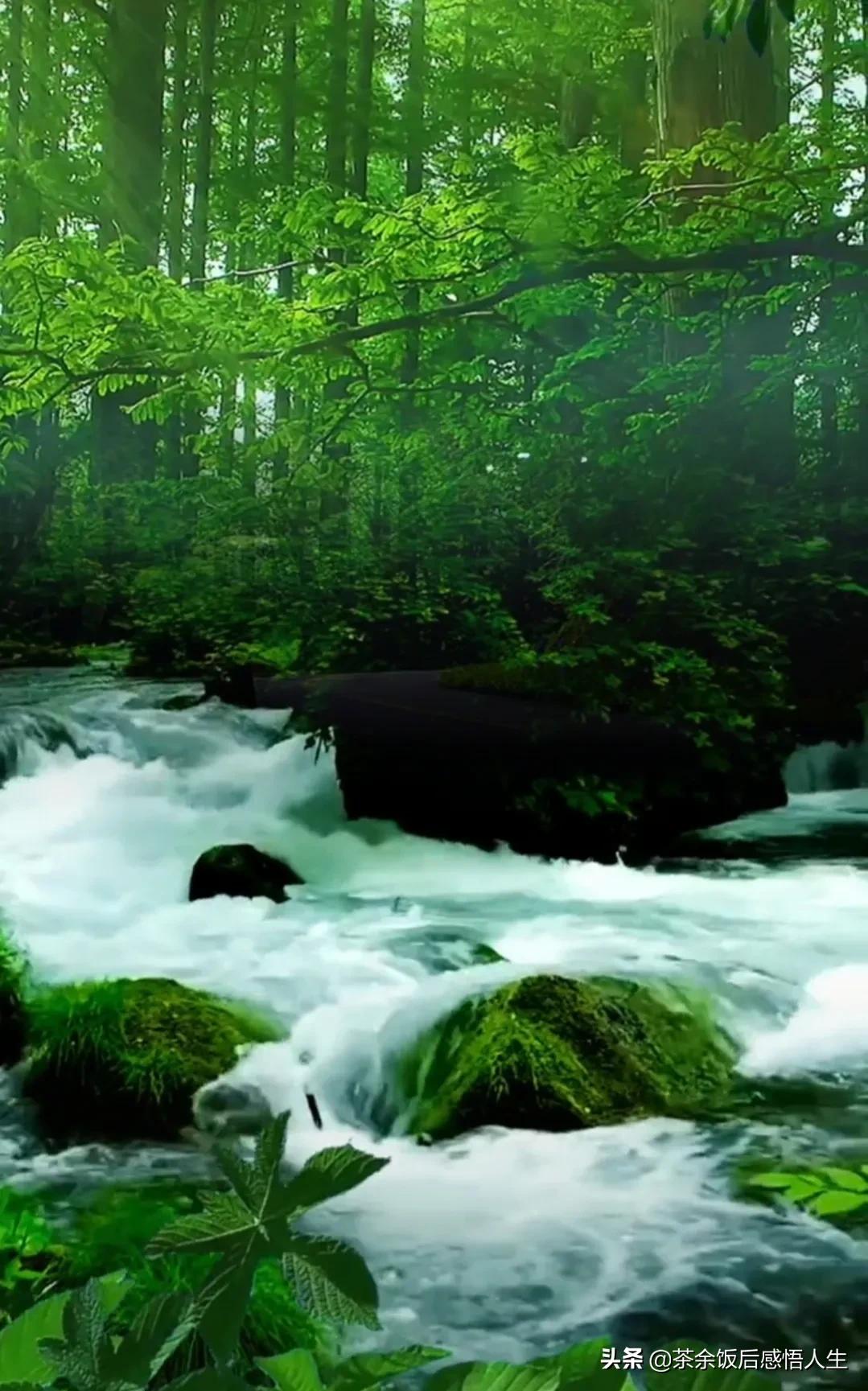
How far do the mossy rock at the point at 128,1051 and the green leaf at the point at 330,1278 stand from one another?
835 millimetres

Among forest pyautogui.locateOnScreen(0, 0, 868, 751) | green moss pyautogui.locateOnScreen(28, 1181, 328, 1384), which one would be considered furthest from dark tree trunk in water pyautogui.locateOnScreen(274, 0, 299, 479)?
green moss pyautogui.locateOnScreen(28, 1181, 328, 1384)

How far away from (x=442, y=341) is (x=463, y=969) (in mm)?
1067

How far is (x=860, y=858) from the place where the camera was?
209 centimetres

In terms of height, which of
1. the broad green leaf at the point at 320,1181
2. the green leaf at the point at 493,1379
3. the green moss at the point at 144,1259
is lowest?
the green moss at the point at 144,1259

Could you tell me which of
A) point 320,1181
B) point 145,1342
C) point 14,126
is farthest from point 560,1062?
point 14,126

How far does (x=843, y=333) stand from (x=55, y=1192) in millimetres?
1842

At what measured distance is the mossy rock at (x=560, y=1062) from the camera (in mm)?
1586

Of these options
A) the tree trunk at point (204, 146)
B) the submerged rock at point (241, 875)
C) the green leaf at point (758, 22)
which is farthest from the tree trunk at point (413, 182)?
the green leaf at point (758, 22)

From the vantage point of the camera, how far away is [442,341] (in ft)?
6.95

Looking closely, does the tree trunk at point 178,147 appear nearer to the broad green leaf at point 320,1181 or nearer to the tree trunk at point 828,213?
the tree trunk at point 828,213

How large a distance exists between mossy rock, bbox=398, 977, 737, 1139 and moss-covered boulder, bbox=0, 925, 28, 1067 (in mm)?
552

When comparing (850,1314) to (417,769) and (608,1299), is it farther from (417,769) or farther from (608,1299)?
(417,769)

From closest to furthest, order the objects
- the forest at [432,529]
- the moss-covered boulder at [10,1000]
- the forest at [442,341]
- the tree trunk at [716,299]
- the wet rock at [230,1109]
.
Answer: the wet rock at [230,1109] → the moss-covered boulder at [10,1000] → the forest at [432,529] → the forest at [442,341] → the tree trunk at [716,299]

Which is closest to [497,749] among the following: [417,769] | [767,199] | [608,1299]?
[417,769]
